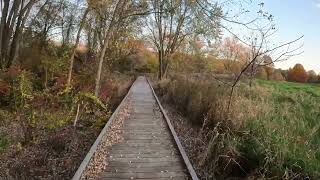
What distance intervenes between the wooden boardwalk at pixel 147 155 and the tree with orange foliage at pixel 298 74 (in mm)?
35688

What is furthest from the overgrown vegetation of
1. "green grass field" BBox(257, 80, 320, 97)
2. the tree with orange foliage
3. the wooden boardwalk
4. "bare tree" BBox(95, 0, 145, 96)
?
the tree with orange foliage

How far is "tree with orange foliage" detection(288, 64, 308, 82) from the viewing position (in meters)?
43.0

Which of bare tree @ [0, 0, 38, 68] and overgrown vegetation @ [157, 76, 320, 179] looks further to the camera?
bare tree @ [0, 0, 38, 68]

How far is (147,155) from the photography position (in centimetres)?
786

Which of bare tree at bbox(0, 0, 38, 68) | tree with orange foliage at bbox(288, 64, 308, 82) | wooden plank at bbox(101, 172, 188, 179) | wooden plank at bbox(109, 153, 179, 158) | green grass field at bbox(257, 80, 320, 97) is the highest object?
bare tree at bbox(0, 0, 38, 68)

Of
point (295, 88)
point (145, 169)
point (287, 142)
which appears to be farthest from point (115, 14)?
point (295, 88)

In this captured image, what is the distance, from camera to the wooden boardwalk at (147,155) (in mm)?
6688

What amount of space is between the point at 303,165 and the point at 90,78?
16928mm

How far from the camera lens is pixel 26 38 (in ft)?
88.9

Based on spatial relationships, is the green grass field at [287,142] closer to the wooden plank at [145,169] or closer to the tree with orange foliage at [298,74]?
the wooden plank at [145,169]

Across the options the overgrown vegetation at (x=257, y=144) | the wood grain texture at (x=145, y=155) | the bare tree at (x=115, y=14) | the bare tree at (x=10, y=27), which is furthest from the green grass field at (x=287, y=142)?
the bare tree at (x=10, y=27)

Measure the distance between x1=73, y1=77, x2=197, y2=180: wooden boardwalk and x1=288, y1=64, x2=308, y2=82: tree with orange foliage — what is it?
3569 cm

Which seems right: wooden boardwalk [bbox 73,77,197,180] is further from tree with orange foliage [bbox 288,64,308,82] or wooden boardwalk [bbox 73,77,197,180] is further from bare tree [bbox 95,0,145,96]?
tree with orange foliage [bbox 288,64,308,82]

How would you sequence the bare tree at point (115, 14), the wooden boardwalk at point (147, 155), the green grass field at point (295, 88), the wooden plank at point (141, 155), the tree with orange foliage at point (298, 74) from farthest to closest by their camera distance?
the tree with orange foliage at point (298, 74) → the green grass field at point (295, 88) → the bare tree at point (115, 14) → the wooden plank at point (141, 155) → the wooden boardwalk at point (147, 155)
